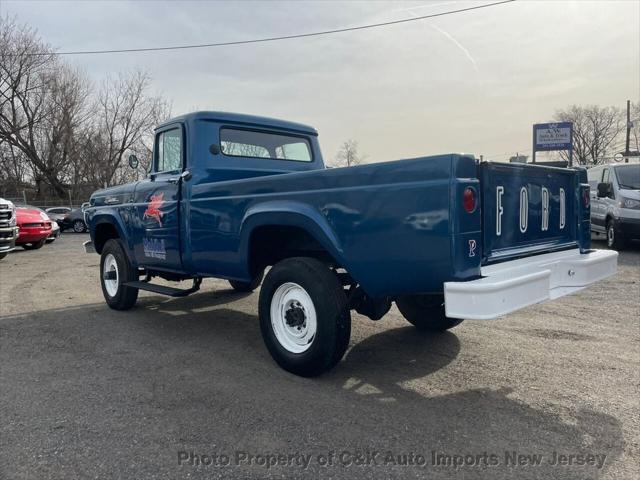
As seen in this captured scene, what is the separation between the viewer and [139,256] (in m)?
5.85

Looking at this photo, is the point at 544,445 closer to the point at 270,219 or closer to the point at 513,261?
the point at 513,261

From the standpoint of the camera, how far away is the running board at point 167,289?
5.32 metres

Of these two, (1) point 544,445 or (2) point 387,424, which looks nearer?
(1) point 544,445

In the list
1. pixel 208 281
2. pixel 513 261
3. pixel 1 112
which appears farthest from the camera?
pixel 1 112

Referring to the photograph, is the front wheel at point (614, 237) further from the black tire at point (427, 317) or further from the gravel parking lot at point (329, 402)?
the black tire at point (427, 317)

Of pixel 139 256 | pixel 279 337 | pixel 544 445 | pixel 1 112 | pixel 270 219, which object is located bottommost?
pixel 544 445

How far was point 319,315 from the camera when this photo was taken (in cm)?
359

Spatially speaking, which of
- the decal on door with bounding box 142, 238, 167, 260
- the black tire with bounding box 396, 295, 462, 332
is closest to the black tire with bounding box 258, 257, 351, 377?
the black tire with bounding box 396, 295, 462, 332

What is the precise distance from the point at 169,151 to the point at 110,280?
6.90 feet

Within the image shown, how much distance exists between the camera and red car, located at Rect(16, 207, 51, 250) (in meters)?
14.2

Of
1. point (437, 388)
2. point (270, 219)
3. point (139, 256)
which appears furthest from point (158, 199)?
point (437, 388)

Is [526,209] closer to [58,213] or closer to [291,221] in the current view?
[291,221]

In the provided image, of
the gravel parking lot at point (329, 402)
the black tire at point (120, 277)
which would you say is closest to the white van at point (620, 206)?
the gravel parking lot at point (329, 402)

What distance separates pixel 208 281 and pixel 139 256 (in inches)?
112
